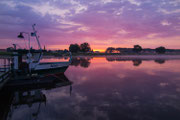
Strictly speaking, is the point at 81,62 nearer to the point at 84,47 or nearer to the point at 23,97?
the point at 23,97

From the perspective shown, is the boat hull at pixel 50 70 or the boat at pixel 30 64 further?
the boat hull at pixel 50 70

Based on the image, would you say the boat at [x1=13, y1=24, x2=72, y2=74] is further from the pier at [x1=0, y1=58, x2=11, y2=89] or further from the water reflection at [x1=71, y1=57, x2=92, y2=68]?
the water reflection at [x1=71, y1=57, x2=92, y2=68]

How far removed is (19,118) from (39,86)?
7.15 metres

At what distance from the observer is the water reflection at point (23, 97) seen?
900cm

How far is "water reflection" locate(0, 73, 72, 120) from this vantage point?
900 cm

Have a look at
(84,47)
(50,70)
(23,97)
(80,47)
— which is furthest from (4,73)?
(80,47)

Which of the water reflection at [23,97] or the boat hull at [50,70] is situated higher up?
the boat hull at [50,70]

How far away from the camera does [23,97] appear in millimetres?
11586

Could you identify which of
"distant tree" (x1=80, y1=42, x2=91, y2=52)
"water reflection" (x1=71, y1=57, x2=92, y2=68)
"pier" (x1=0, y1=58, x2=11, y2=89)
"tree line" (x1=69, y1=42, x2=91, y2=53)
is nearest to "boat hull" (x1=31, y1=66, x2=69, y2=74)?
"pier" (x1=0, y1=58, x2=11, y2=89)

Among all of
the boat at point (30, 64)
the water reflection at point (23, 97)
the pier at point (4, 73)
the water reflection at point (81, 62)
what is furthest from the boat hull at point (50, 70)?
the water reflection at point (81, 62)

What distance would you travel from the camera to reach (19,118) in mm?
8117

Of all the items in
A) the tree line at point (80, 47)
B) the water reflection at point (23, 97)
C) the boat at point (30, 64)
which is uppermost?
the tree line at point (80, 47)

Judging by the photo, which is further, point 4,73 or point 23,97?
point 4,73

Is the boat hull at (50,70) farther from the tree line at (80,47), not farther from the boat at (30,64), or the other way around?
the tree line at (80,47)
